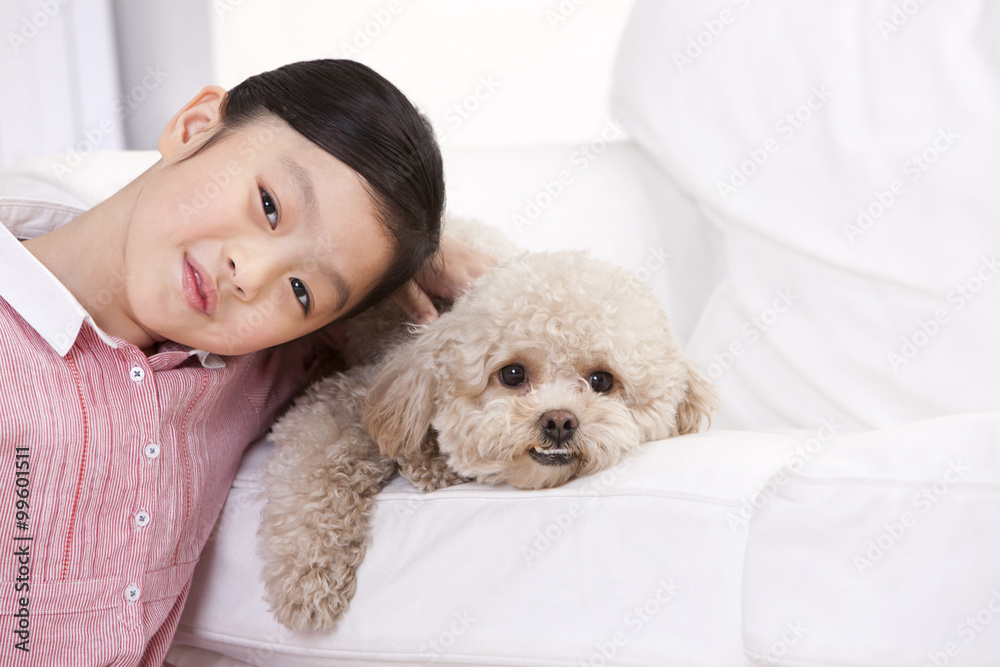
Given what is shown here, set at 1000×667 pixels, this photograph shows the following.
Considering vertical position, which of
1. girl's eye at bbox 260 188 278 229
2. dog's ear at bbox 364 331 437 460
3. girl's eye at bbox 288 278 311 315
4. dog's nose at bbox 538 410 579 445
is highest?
girl's eye at bbox 260 188 278 229

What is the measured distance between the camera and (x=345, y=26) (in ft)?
7.70

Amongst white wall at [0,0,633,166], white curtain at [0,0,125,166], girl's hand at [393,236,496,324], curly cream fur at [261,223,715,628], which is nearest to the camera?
curly cream fur at [261,223,715,628]

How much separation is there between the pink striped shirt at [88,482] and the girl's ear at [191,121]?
28 cm

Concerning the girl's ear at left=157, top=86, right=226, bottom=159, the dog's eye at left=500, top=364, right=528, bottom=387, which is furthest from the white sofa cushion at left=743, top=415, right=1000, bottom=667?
the girl's ear at left=157, top=86, right=226, bottom=159

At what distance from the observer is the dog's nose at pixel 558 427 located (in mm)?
1048

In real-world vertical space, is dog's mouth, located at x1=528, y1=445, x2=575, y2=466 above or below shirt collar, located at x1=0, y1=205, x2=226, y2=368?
below

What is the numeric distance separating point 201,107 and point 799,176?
1.20m

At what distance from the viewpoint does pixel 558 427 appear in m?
1.05

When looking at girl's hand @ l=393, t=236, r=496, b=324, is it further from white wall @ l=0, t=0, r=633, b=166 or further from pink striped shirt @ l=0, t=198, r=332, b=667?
white wall @ l=0, t=0, r=633, b=166

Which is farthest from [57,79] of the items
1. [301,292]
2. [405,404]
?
[405,404]

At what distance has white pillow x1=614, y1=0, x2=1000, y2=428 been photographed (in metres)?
1.41

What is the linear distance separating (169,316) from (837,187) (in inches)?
51.4

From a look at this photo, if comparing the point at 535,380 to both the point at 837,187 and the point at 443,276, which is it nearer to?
the point at 443,276

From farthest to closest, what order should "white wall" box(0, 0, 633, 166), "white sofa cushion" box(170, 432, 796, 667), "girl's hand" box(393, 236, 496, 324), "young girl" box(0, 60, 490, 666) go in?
"white wall" box(0, 0, 633, 166)
"girl's hand" box(393, 236, 496, 324)
"young girl" box(0, 60, 490, 666)
"white sofa cushion" box(170, 432, 796, 667)
